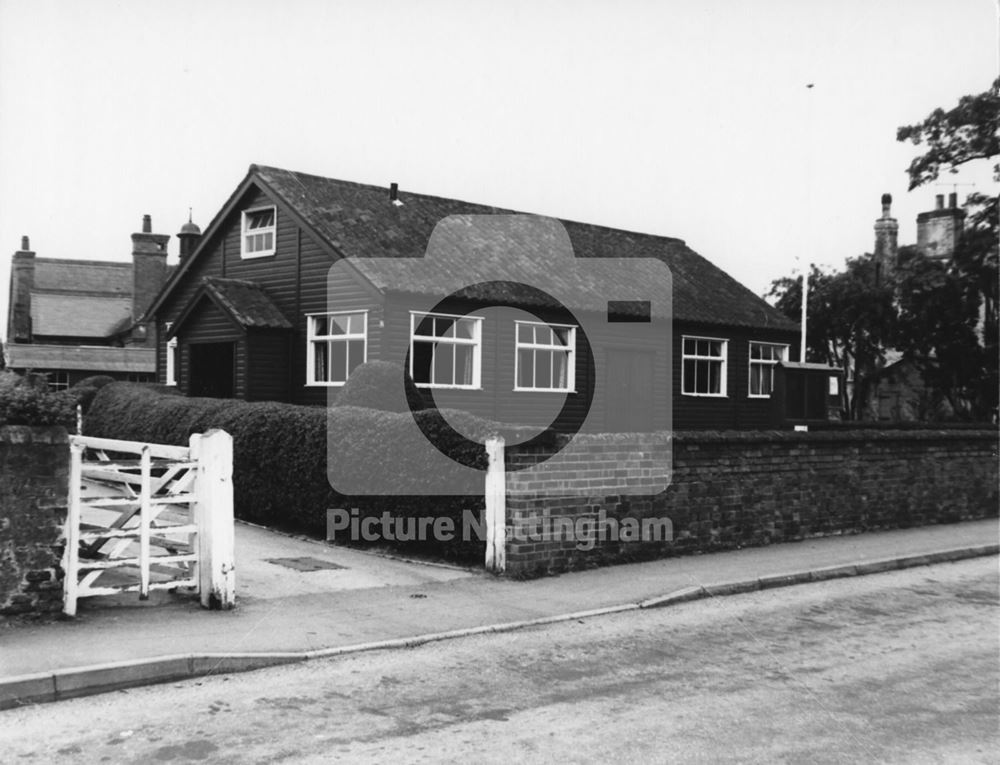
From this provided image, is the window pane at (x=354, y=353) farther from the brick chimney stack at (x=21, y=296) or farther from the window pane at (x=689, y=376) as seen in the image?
the brick chimney stack at (x=21, y=296)

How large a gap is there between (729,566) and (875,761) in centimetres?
689

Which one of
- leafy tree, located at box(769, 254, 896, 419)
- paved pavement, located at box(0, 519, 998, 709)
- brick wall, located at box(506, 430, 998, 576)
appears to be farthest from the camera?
leafy tree, located at box(769, 254, 896, 419)

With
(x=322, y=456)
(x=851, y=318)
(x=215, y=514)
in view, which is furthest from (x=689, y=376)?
(x=215, y=514)

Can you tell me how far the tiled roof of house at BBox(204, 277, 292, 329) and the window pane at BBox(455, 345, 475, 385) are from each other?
4015 millimetres

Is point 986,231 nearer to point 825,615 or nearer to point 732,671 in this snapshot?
point 825,615

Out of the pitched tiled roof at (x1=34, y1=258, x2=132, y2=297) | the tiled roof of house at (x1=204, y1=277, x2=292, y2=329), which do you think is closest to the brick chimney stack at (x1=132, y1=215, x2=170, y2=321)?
the pitched tiled roof at (x1=34, y1=258, x2=132, y2=297)

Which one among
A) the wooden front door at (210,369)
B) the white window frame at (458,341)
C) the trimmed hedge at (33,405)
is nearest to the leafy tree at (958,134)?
the white window frame at (458,341)

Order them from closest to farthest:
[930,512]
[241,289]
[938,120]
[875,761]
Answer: [875,761]
[930,512]
[241,289]
[938,120]


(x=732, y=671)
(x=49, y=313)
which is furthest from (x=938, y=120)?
(x=49, y=313)

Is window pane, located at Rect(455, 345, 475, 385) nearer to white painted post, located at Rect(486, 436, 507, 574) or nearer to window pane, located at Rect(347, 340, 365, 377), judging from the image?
window pane, located at Rect(347, 340, 365, 377)

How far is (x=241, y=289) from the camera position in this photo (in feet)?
79.0

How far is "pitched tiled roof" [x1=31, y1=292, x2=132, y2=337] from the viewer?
2130 inches

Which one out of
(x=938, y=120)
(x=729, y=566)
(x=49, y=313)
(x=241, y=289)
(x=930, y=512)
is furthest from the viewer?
(x=49, y=313)

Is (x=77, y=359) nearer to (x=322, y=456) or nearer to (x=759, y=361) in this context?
(x=759, y=361)
